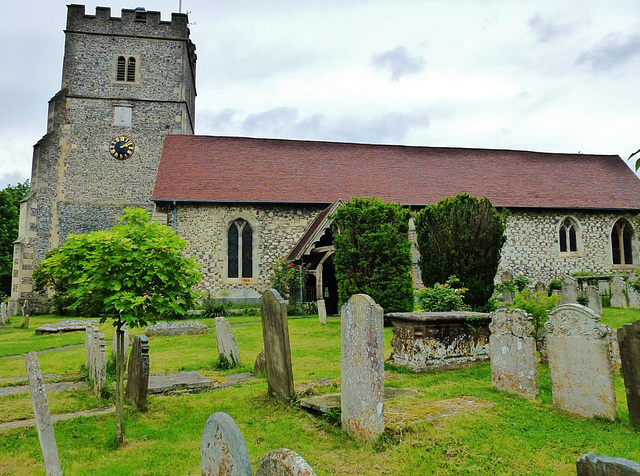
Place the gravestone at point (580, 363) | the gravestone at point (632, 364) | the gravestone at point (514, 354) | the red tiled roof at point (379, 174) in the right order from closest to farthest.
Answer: the gravestone at point (632, 364) < the gravestone at point (580, 363) < the gravestone at point (514, 354) < the red tiled roof at point (379, 174)

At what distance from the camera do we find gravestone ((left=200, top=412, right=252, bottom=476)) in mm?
2730

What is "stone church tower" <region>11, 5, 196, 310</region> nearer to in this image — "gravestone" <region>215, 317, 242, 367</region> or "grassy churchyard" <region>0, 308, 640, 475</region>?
"gravestone" <region>215, 317, 242, 367</region>

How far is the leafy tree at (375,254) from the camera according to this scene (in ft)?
44.0

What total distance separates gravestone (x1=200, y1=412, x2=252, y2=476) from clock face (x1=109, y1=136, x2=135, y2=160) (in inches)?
935

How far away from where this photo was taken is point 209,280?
1958cm

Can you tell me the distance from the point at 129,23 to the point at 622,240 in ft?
92.1

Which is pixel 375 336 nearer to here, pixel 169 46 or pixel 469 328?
pixel 469 328

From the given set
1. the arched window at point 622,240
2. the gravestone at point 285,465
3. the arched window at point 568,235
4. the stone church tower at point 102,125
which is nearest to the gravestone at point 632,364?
the gravestone at point 285,465

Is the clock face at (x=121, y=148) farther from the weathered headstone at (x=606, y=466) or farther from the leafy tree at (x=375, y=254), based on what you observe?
the weathered headstone at (x=606, y=466)

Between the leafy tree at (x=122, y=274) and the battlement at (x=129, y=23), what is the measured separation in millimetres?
24183

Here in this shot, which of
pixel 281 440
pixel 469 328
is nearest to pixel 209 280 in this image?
pixel 469 328

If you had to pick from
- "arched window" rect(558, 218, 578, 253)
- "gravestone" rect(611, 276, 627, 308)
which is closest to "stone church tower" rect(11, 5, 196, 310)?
"arched window" rect(558, 218, 578, 253)

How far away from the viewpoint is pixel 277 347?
6.29m

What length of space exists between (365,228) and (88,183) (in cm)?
1669
